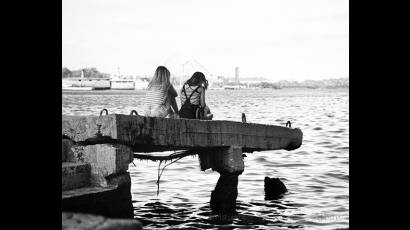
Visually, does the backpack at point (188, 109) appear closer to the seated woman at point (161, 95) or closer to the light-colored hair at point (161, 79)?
the seated woman at point (161, 95)

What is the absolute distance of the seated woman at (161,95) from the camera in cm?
1117

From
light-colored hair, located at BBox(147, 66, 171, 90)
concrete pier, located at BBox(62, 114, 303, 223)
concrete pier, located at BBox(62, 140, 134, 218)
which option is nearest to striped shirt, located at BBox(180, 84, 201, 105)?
light-colored hair, located at BBox(147, 66, 171, 90)

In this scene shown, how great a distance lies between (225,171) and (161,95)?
1780mm

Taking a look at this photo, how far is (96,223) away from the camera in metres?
4.74

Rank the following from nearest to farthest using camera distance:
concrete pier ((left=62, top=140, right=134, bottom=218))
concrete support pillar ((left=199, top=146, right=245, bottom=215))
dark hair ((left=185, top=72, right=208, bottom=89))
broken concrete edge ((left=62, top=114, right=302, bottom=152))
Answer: concrete pier ((left=62, top=140, right=134, bottom=218)) < broken concrete edge ((left=62, top=114, right=302, bottom=152)) < concrete support pillar ((left=199, top=146, right=245, bottom=215)) < dark hair ((left=185, top=72, right=208, bottom=89))

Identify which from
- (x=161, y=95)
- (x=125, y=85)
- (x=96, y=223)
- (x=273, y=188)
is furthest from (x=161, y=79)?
(x=125, y=85)

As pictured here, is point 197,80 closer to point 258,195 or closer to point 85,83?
point 258,195

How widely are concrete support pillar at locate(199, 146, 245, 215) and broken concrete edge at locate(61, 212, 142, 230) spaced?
5968mm

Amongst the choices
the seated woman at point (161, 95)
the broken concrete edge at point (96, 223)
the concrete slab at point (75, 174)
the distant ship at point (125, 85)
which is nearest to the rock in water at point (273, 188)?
the seated woman at point (161, 95)

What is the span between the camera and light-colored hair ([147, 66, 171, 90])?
11172mm

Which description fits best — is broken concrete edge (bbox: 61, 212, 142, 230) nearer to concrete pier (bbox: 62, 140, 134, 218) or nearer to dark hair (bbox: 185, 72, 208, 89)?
concrete pier (bbox: 62, 140, 134, 218)

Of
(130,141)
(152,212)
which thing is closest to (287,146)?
(152,212)
